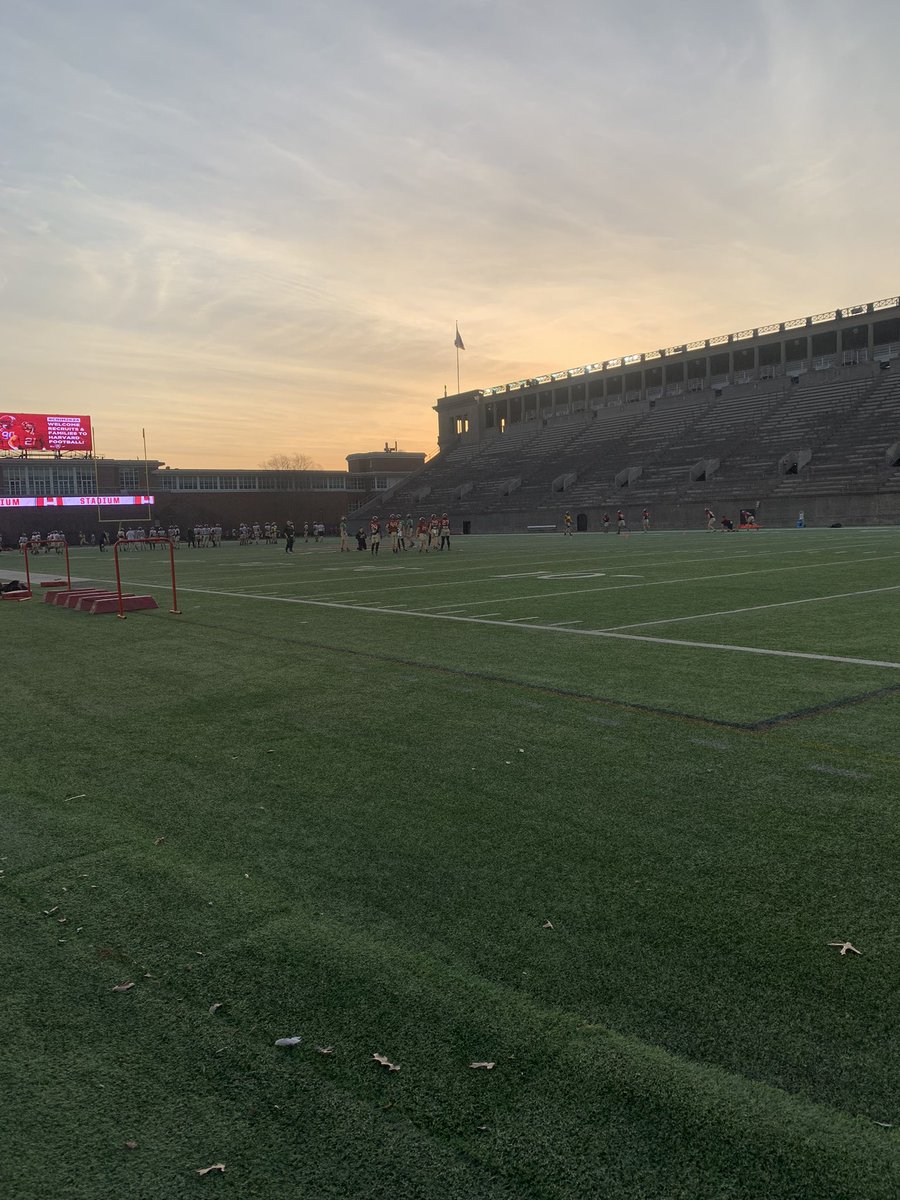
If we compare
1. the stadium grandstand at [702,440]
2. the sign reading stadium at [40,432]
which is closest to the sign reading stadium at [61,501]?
the sign reading stadium at [40,432]

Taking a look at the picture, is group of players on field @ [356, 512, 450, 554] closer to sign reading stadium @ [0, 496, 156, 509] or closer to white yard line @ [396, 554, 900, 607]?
white yard line @ [396, 554, 900, 607]

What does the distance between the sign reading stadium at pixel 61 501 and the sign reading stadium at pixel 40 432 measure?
4182 millimetres

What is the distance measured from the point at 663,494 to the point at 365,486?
46531 mm

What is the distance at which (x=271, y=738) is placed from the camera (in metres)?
6.21

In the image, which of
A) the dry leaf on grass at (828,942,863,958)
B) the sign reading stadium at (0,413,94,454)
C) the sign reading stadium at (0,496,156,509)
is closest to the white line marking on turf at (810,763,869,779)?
the dry leaf on grass at (828,942,863,958)

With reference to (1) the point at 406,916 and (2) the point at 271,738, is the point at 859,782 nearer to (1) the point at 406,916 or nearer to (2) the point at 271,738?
(1) the point at 406,916

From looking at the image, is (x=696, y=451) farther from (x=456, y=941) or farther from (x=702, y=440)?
(x=456, y=941)

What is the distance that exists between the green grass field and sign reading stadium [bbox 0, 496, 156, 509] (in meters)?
64.3

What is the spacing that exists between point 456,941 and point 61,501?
73.0 meters

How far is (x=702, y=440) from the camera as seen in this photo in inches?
2464

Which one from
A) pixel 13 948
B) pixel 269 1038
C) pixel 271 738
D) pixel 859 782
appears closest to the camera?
pixel 269 1038

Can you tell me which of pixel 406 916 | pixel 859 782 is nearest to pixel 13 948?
pixel 406 916

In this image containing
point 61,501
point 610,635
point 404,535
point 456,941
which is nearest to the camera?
point 456,941

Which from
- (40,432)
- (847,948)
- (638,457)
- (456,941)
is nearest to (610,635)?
(847,948)
